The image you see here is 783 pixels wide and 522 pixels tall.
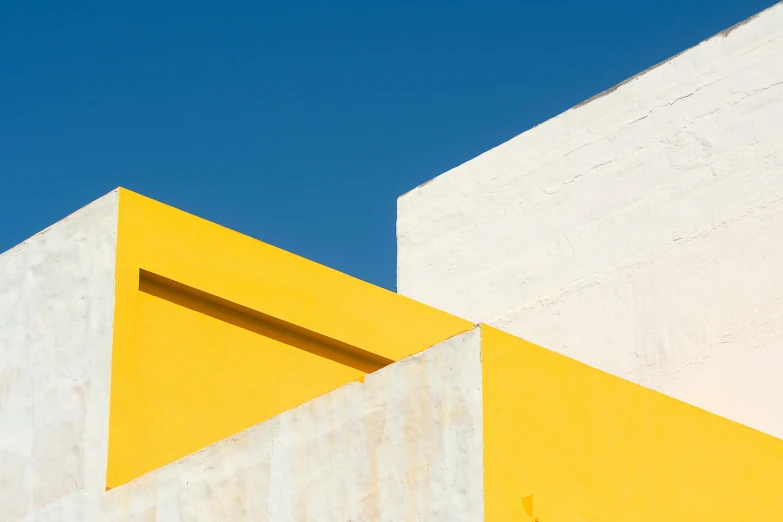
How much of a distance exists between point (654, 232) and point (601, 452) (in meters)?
4.73

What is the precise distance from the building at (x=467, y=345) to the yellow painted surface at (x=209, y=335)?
0.02 metres

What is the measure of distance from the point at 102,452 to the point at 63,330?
3.23ft

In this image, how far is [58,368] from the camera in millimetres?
8664

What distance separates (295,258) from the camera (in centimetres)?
970

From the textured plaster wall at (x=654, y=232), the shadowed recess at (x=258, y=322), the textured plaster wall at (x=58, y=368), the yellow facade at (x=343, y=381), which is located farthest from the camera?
the textured plaster wall at (x=654, y=232)

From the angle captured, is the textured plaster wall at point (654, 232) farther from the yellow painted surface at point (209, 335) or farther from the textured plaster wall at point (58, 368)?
the textured plaster wall at point (58, 368)

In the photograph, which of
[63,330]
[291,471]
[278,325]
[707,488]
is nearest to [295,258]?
[278,325]

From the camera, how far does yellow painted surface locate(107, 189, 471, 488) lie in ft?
27.7

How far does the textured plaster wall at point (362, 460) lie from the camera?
622cm

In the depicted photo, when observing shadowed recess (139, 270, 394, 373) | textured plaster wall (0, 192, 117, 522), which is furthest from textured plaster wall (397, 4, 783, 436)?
textured plaster wall (0, 192, 117, 522)

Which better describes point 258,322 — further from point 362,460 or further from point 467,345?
point 467,345

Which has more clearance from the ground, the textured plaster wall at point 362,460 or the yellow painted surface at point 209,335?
the yellow painted surface at point 209,335

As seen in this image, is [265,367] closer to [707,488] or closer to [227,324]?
[227,324]

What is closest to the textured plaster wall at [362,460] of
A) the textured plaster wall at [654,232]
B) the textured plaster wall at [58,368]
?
the textured plaster wall at [58,368]
